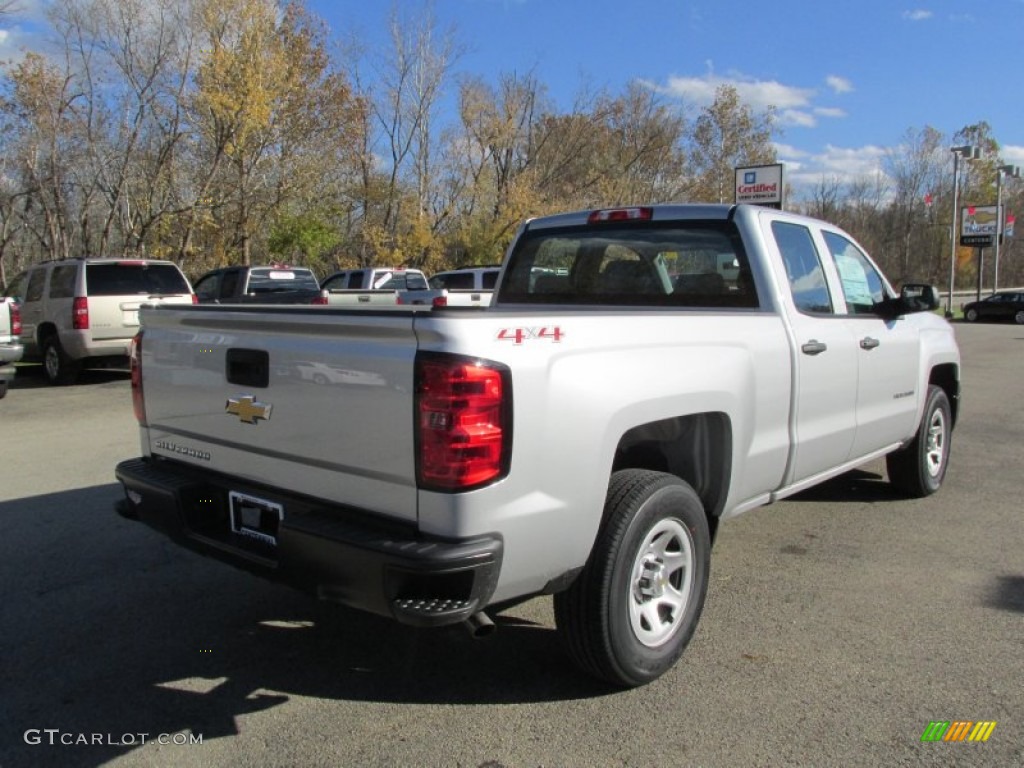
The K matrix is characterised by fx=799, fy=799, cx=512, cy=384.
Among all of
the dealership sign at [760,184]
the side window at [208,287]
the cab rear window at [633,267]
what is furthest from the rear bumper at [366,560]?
the side window at [208,287]

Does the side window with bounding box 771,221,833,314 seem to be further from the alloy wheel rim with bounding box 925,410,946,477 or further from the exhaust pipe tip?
the exhaust pipe tip

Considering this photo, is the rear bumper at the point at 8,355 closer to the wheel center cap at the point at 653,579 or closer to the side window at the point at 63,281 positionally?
the side window at the point at 63,281

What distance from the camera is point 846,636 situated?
12.1 feet

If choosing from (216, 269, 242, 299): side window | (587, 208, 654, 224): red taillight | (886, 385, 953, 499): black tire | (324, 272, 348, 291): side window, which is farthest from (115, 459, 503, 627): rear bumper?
(324, 272, 348, 291): side window

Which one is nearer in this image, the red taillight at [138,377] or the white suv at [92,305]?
the red taillight at [138,377]

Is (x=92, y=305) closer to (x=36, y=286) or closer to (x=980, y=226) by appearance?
(x=36, y=286)

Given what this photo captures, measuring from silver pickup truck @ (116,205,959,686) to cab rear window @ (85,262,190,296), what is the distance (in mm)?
9451

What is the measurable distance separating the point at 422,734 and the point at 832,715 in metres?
1.54

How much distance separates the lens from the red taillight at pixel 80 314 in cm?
1189

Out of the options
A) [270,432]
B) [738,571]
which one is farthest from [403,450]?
[738,571]

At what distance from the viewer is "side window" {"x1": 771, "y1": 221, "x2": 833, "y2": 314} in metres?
4.33

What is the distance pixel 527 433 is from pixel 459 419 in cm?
25

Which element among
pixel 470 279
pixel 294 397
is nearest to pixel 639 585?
pixel 294 397

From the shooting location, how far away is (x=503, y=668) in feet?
Answer: 11.1
